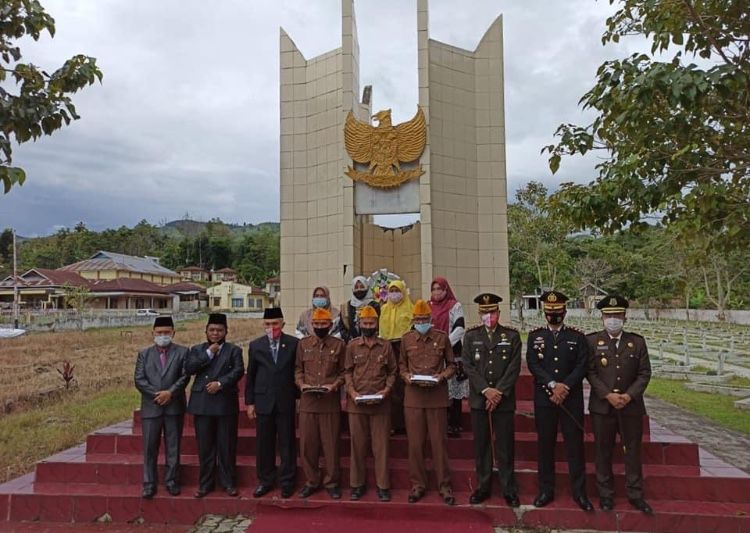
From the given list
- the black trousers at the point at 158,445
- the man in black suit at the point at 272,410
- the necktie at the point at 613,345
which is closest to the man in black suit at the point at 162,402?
the black trousers at the point at 158,445

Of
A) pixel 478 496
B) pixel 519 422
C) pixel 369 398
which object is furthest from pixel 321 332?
pixel 519 422

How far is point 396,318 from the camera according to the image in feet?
15.3

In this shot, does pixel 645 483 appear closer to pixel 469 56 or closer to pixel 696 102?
pixel 696 102

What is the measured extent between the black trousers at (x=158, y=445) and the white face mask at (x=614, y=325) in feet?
10.9

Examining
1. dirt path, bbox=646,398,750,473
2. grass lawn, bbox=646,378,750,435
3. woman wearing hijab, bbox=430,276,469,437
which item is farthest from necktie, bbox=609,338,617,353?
grass lawn, bbox=646,378,750,435

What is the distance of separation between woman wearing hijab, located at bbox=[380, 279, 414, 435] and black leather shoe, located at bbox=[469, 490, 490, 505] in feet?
2.98

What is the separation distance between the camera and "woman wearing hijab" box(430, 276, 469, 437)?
4551 millimetres

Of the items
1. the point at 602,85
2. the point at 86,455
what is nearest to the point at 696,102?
the point at 602,85

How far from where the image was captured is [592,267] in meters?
32.5

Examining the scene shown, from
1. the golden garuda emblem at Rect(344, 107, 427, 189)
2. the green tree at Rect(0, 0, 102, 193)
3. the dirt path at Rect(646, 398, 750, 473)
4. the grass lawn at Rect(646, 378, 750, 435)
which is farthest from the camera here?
the grass lawn at Rect(646, 378, 750, 435)

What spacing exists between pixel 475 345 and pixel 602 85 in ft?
8.83

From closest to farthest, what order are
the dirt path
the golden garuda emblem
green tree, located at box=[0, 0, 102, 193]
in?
green tree, located at box=[0, 0, 102, 193]
the dirt path
the golden garuda emblem

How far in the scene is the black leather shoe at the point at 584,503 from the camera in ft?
12.5

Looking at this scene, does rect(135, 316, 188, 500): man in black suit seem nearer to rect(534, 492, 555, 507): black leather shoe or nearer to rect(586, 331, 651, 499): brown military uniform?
rect(534, 492, 555, 507): black leather shoe
